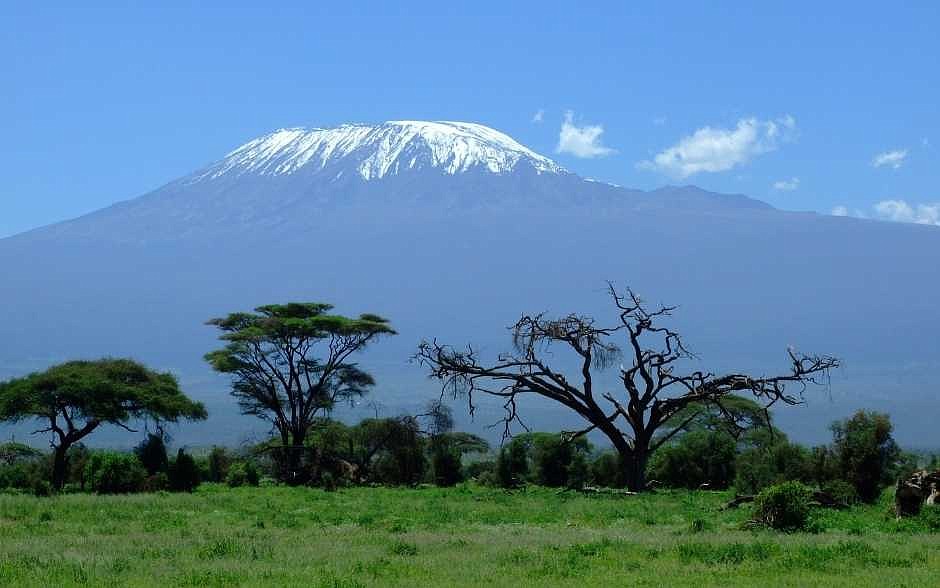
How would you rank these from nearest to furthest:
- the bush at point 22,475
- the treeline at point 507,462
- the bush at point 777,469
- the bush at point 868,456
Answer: the bush at point 868,456
the treeline at point 507,462
the bush at point 777,469
the bush at point 22,475

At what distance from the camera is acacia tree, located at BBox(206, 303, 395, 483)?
1967 inches

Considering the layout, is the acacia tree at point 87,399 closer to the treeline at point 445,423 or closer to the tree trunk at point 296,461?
the treeline at point 445,423

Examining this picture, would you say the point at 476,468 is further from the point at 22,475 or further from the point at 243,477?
the point at 22,475

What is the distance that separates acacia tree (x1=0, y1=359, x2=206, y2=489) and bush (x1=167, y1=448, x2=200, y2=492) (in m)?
3.71

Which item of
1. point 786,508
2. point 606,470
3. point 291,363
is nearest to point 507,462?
point 606,470

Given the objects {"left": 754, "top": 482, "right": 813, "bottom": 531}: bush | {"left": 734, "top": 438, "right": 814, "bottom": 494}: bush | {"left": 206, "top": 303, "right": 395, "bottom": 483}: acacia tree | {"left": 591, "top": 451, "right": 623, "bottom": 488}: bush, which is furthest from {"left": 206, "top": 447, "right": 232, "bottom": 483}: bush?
{"left": 754, "top": 482, "right": 813, "bottom": 531}: bush

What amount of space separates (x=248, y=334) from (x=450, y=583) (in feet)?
112

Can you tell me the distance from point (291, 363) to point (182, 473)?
1151 cm

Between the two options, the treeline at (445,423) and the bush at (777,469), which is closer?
the bush at (777,469)

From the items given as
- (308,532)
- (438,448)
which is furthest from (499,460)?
(308,532)

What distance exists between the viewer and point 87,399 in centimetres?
4188

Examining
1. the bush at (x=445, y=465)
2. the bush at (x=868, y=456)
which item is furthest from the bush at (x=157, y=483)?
the bush at (x=868, y=456)

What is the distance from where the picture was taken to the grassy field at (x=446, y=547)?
1723cm

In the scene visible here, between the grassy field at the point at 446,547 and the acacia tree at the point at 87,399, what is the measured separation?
12.0 metres
